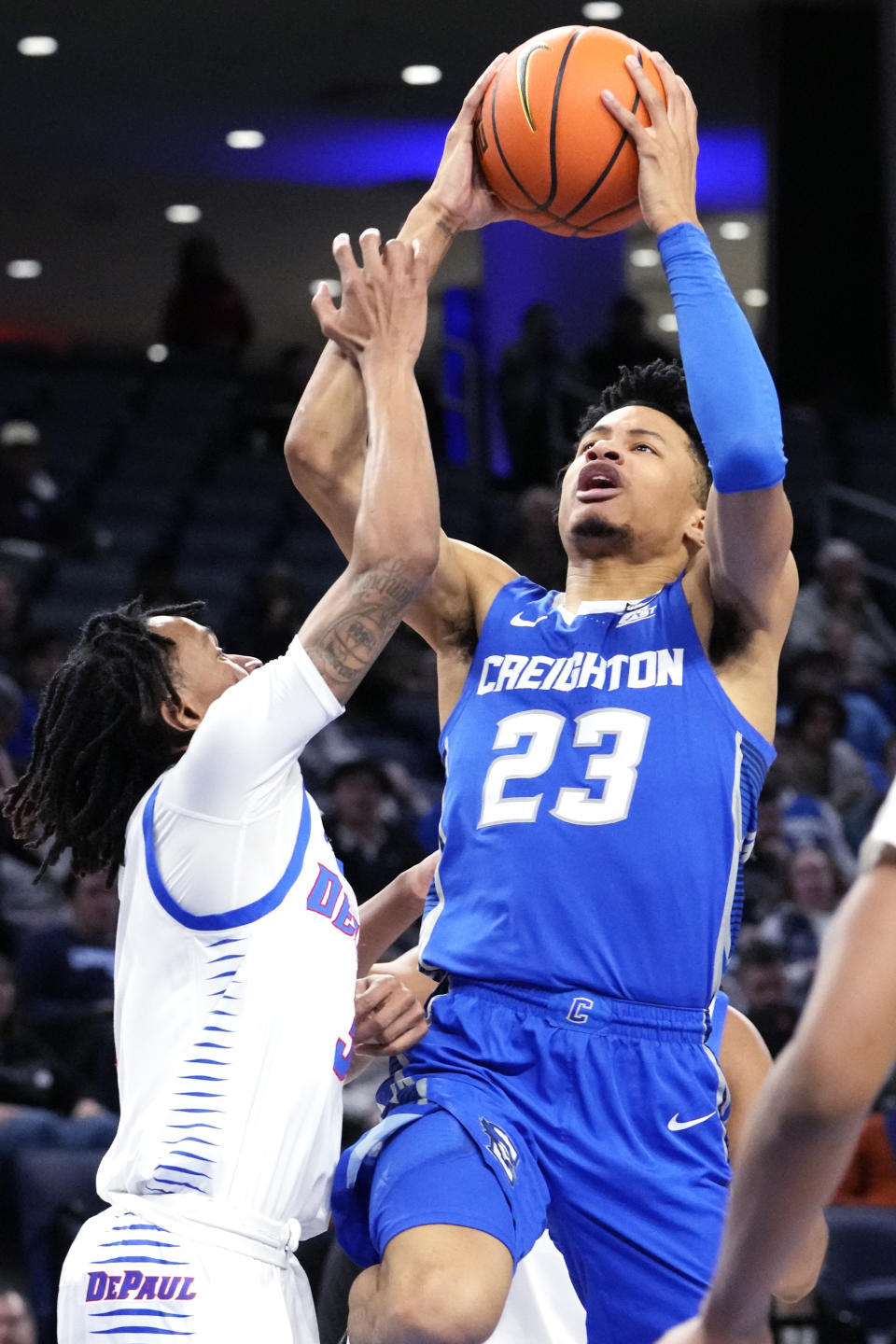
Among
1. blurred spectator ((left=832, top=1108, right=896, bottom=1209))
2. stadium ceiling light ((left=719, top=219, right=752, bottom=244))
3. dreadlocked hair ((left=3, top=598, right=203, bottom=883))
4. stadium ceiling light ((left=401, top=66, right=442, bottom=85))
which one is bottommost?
blurred spectator ((left=832, top=1108, right=896, bottom=1209))

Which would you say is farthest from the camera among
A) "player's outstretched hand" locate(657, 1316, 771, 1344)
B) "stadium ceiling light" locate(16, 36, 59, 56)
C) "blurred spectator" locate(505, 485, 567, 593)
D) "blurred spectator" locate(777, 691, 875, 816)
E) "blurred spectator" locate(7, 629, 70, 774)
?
"stadium ceiling light" locate(16, 36, 59, 56)

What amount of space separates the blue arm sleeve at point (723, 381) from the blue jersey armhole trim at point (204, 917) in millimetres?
1021

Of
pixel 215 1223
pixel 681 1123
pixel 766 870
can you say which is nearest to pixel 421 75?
pixel 766 870

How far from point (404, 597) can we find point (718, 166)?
47.9 feet

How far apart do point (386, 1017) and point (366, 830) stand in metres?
5.05

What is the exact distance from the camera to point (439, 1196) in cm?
286

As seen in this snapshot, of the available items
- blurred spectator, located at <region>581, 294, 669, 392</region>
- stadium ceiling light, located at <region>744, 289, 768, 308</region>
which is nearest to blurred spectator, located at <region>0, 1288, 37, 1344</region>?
blurred spectator, located at <region>581, 294, 669, 392</region>

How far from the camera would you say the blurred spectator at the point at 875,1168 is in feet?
21.2

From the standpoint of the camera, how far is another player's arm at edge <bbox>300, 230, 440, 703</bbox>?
2857 millimetres

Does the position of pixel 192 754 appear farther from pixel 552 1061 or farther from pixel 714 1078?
pixel 714 1078

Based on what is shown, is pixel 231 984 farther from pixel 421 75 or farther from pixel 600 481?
pixel 421 75

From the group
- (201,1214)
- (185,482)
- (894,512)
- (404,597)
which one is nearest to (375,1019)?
(201,1214)

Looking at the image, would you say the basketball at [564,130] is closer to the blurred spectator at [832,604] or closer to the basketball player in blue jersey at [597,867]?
the basketball player in blue jersey at [597,867]

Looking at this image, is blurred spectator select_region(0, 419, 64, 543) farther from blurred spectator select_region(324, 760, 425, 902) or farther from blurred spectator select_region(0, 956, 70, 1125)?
blurred spectator select_region(0, 956, 70, 1125)
